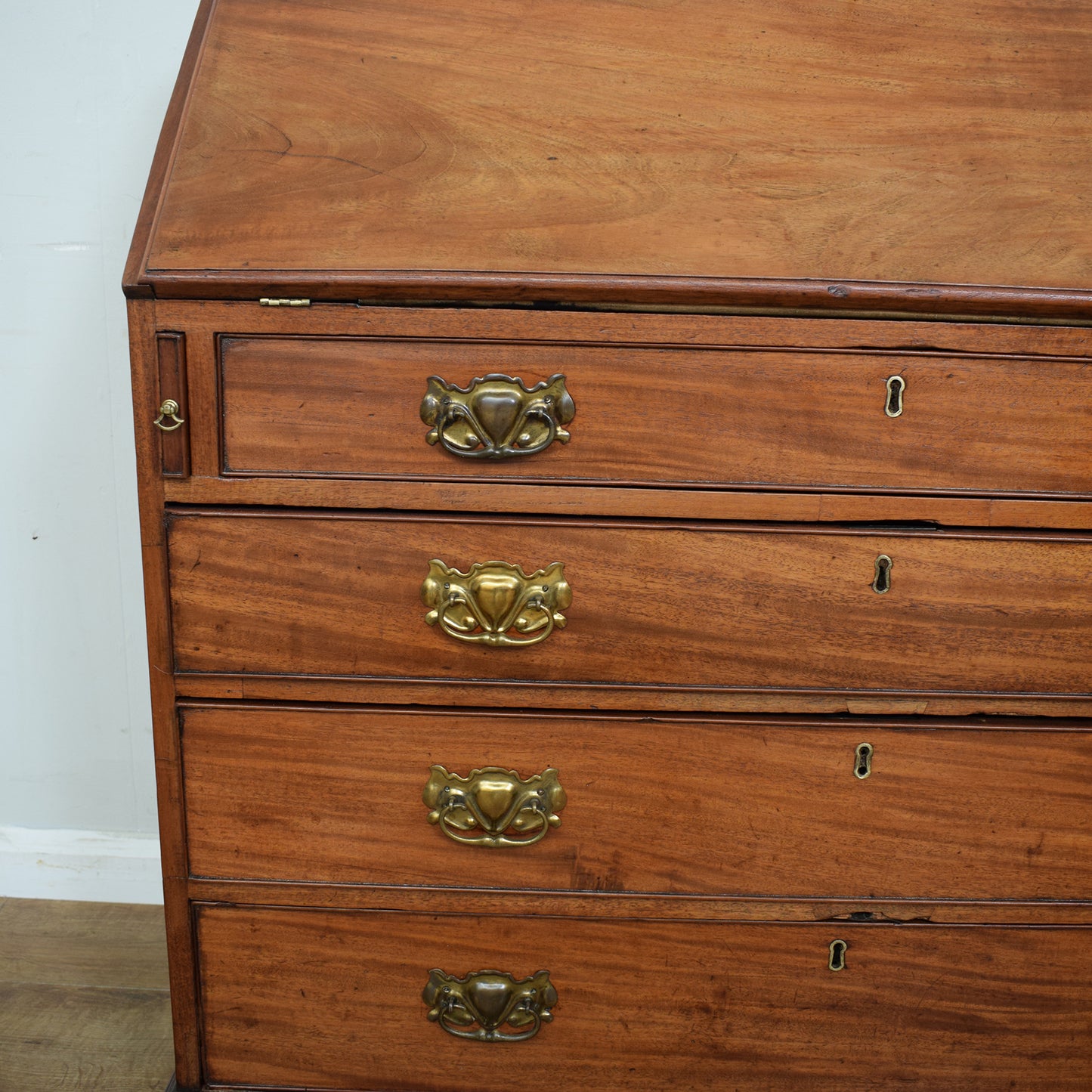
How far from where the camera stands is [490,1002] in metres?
1.16

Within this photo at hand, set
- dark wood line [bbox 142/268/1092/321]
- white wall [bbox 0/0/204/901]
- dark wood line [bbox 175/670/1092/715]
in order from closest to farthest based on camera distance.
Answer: dark wood line [bbox 142/268/1092/321] → dark wood line [bbox 175/670/1092/715] → white wall [bbox 0/0/204/901]

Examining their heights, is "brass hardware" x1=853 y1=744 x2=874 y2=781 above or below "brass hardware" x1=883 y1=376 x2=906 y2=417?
below

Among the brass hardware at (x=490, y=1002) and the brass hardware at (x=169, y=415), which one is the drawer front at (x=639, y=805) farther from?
the brass hardware at (x=169, y=415)

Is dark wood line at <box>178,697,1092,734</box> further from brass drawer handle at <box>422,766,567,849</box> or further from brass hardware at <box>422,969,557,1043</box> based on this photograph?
brass hardware at <box>422,969,557,1043</box>

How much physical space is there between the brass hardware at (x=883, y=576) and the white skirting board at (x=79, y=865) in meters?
1.48

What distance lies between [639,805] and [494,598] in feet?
1.02

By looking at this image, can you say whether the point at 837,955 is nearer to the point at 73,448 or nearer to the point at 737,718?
the point at 737,718

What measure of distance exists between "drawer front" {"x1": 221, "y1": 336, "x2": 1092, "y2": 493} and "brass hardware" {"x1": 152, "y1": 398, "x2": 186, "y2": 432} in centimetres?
5

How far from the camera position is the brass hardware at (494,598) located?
104 centimetres

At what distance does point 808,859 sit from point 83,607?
1.36 meters

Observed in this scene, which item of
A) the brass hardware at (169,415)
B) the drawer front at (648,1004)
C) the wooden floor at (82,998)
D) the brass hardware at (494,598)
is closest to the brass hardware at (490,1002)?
Result: the drawer front at (648,1004)

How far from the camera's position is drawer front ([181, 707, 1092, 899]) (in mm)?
1102

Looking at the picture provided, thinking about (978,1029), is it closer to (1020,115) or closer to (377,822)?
(377,822)

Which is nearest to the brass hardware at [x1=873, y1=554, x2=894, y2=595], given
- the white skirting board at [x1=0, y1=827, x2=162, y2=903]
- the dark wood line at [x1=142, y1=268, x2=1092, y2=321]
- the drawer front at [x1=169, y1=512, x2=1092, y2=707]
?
the drawer front at [x1=169, y1=512, x2=1092, y2=707]
